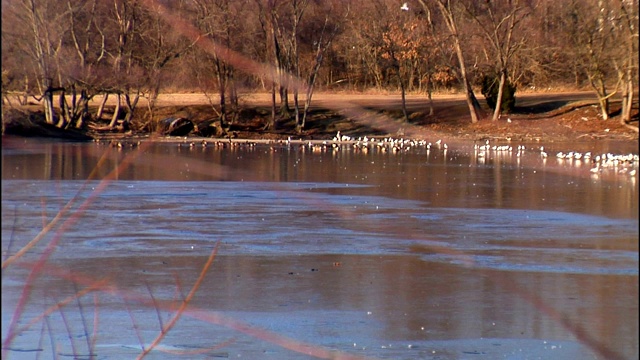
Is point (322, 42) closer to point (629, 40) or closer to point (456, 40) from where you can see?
point (456, 40)

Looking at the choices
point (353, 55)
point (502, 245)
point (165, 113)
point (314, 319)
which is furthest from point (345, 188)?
point (165, 113)

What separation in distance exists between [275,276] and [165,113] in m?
37.6

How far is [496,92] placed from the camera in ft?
146

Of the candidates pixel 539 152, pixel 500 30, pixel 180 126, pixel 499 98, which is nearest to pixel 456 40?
pixel 500 30

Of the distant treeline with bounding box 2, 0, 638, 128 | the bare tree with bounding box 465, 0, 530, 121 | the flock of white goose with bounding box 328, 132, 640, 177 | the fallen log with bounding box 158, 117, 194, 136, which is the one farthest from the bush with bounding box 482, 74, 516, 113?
the fallen log with bounding box 158, 117, 194, 136

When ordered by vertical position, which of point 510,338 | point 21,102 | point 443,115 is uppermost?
point 443,115

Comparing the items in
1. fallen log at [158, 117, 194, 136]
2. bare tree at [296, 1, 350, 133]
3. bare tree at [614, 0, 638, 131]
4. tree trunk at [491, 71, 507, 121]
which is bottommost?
bare tree at [614, 0, 638, 131]

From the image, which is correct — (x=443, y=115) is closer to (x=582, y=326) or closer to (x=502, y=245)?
(x=502, y=245)

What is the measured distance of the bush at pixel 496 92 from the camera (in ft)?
141

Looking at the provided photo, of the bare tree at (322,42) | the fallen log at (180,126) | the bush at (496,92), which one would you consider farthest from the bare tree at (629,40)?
the bush at (496,92)

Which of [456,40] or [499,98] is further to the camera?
[456,40]

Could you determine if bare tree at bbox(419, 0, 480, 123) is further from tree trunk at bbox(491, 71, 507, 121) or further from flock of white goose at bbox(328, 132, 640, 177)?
flock of white goose at bbox(328, 132, 640, 177)

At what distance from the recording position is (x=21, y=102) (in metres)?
4.51

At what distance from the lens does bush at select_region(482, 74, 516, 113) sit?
43.1 meters
